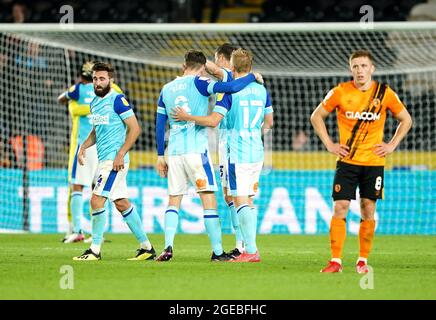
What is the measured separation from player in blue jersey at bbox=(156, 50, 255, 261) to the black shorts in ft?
Answer: 4.80

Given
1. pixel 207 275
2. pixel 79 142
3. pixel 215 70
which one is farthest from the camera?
pixel 79 142

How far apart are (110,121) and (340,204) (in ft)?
8.62

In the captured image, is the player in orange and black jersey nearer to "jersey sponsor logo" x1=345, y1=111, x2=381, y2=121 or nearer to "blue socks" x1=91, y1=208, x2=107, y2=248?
"jersey sponsor logo" x1=345, y1=111, x2=381, y2=121

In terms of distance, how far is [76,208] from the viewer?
12.8 metres

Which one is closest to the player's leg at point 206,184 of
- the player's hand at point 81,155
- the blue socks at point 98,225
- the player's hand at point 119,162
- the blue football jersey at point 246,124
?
the blue football jersey at point 246,124

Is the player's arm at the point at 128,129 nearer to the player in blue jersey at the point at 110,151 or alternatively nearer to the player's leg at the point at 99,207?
the player in blue jersey at the point at 110,151

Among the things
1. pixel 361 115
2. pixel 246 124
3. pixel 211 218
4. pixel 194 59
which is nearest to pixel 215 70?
pixel 194 59

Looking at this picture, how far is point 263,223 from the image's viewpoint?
15.4 m

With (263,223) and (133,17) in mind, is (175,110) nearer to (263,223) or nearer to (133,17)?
(263,223)

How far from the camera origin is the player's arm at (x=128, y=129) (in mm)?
9695

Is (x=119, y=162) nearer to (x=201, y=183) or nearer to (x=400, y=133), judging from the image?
(x=201, y=183)

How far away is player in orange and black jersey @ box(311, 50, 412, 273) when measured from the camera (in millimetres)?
8562

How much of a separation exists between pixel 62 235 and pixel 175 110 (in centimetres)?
552
